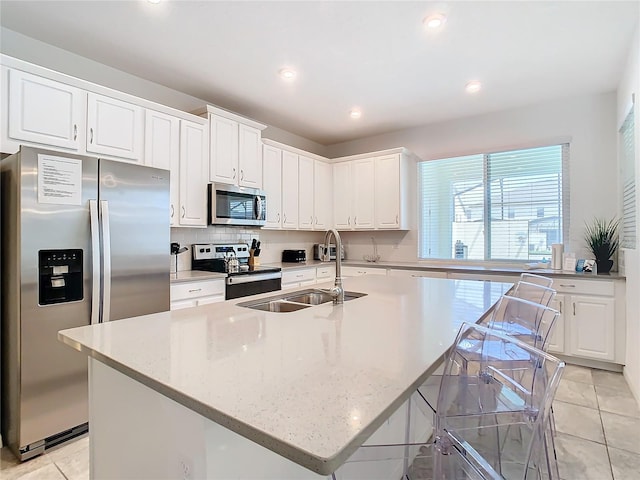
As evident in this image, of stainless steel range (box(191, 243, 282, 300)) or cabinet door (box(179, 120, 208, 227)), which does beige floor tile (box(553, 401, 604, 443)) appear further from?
cabinet door (box(179, 120, 208, 227))

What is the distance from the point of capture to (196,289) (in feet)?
9.67

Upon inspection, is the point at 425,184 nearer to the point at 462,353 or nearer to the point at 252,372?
the point at 462,353

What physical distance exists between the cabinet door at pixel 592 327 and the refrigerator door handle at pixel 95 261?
3.98 m

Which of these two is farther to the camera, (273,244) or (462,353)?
(273,244)

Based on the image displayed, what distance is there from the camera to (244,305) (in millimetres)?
1832

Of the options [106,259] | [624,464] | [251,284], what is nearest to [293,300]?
[106,259]

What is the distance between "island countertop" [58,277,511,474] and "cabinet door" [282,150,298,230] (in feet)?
9.04

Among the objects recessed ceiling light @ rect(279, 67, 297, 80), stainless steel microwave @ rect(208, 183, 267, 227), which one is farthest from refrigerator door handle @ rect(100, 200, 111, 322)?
recessed ceiling light @ rect(279, 67, 297, 80)

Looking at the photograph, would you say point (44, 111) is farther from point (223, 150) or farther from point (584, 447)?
point (584, 447)

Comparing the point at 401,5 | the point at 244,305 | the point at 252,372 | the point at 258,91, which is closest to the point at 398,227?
the point at 258,91

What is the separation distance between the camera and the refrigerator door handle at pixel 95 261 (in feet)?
7.13

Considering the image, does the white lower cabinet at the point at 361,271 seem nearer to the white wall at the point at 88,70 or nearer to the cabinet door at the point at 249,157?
the cabinet door at the point at 249,157

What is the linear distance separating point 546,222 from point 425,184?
4.94 ft

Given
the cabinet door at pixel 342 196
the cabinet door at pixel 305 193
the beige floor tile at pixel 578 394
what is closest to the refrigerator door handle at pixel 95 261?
the cabinet door at pixel 305 193
